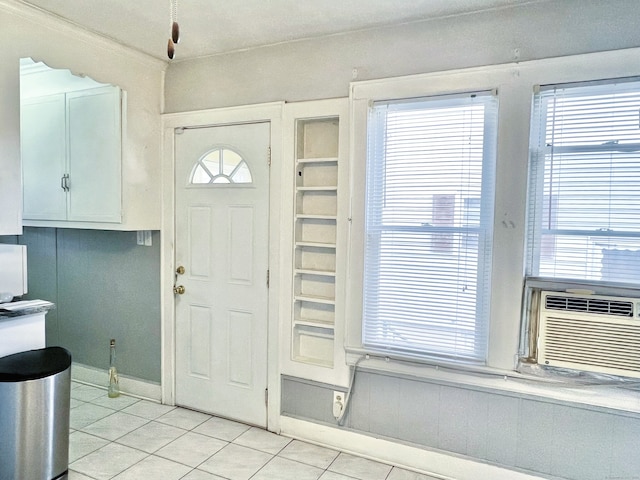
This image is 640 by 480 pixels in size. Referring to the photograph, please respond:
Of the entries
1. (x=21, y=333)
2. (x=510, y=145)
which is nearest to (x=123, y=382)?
(x=21, y=333)

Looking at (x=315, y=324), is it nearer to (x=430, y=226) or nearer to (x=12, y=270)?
(x=430, y=226)

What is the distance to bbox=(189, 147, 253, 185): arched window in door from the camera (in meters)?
2.91

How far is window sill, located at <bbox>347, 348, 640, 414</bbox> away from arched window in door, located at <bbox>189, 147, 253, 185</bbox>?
4.57 feet

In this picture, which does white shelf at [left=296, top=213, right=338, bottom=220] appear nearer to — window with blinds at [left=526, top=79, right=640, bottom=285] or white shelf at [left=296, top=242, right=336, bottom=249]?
white shelf at [left=296, top=242, right=336, bottom=249]

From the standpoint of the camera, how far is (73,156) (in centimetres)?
308

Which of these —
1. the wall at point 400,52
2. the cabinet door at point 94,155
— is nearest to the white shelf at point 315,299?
the wall at point 400,52

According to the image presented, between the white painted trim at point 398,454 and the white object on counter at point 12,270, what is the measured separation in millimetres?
1817

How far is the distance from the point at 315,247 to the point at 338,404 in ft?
3.29

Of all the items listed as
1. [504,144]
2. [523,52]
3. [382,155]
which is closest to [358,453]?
[382,155]

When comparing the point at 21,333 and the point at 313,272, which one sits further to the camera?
the point at 313,272

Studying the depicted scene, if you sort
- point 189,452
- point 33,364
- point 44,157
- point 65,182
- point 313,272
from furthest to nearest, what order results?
point 44,157 → point 65,182 → point 313,272 → point 189,452 → point 33,364

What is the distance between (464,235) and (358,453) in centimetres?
148

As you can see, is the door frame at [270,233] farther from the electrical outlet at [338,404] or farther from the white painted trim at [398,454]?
the electrical outlet at [338,404]

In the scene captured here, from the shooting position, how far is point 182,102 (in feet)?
10.2
